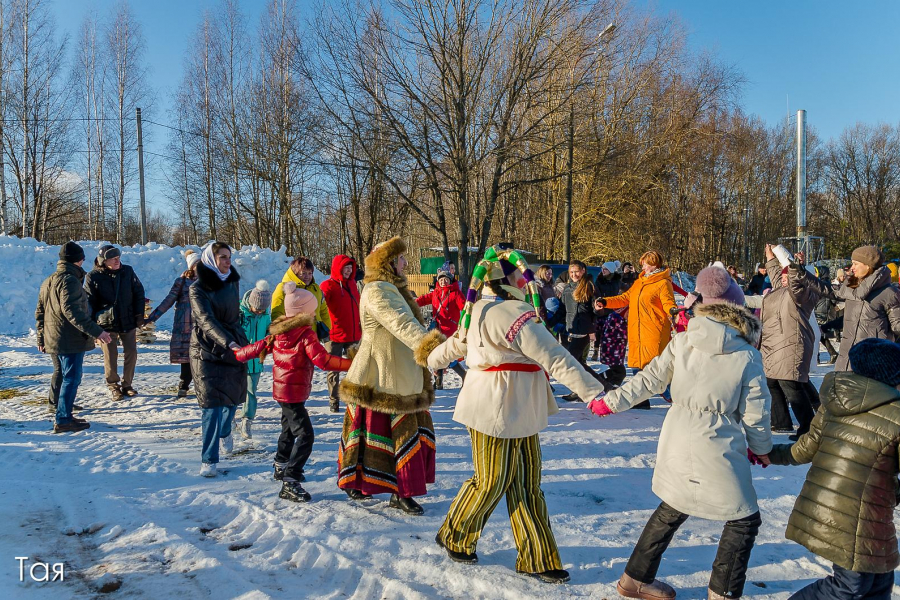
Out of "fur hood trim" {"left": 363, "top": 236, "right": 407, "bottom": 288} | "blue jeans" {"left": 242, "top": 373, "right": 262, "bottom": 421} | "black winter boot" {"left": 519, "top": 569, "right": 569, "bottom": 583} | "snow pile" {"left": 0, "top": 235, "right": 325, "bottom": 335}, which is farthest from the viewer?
"snow pile" {"left": 0, "top": 235, "right": 325, "bottom": 335}

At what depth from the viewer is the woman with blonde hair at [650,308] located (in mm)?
6416

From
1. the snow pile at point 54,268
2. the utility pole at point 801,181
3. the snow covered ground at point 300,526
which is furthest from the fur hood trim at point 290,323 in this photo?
the utility pole at point 801,181

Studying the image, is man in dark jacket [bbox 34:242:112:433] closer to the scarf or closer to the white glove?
the scarf

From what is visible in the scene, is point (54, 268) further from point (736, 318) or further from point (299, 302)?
point (736, 318)

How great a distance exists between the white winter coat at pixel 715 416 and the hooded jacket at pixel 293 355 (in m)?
2.35

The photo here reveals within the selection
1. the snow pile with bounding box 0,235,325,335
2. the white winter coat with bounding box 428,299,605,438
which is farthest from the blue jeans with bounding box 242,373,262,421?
the snow pile with bounding box 0,235,325,335

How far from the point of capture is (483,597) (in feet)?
9.74

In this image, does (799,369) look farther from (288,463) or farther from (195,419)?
(195,419)

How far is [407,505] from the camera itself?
13.3 feet

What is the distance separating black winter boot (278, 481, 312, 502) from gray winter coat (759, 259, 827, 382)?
4607 millimetres

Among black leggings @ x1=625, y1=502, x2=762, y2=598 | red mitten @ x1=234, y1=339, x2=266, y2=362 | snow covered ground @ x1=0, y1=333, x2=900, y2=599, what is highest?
red mitten @ x1=234, y1=339, x2=266, y2=362

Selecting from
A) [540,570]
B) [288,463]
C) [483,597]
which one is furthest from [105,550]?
[540,570]

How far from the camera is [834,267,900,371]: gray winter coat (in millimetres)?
5113

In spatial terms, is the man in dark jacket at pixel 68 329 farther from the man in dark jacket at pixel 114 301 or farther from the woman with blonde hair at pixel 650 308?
the woman with blonde hair at pixel 650 308
